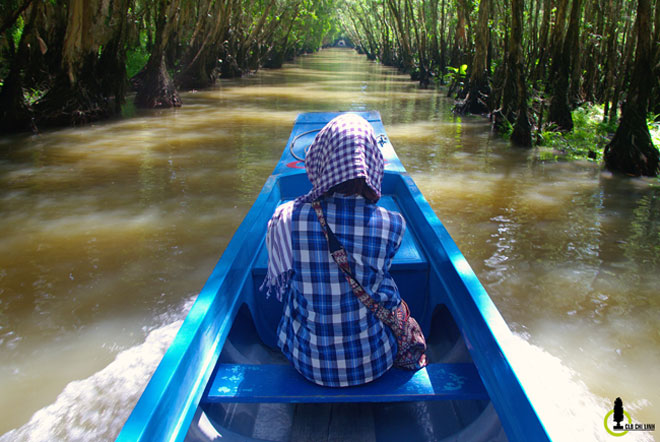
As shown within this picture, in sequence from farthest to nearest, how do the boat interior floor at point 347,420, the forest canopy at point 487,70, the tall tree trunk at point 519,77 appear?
1. the tall tree trunk at point 519,77
2. the forest canopy at point 487,70
3. the boat interior floor at point 347,420

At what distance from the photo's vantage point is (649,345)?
3266 millimetres

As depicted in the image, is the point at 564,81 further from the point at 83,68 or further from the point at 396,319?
the point at 83,68

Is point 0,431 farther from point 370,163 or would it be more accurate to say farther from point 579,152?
point 579,152

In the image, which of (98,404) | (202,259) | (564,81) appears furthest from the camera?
(564,81)

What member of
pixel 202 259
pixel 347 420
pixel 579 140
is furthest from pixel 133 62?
pixel 347 420

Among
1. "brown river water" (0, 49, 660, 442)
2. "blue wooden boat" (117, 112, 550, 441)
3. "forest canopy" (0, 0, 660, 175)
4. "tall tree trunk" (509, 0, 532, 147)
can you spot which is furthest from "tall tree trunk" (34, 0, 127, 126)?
"blue wooden boat" (117, 112, 550, 441)

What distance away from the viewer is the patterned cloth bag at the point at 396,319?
188 cm

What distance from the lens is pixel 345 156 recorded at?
6.01 feet

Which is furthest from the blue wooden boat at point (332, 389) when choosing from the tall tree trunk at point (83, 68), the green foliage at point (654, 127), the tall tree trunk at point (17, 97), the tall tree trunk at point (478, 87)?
the tall tree trunk at point (478, 87)

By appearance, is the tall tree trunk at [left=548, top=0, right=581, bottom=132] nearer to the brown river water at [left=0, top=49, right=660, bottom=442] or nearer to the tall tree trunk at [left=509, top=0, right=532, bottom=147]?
the tall tree trunk at [left=509, top=0, right=532, bottom=147]

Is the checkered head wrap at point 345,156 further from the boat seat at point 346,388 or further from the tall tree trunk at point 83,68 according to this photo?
the tall tree trunk at point 83,68

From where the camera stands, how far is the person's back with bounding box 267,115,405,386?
1.90 meters

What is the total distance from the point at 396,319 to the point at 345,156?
71 centimetres

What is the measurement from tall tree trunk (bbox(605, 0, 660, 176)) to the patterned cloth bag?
588 cm
